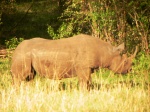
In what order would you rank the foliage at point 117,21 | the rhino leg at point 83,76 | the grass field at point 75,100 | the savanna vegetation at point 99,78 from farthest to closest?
the foliage at point 117,21 → the rhino leg at point 83,76 → the savanna vegetation at point 99,78 → the grass field at point 75,100

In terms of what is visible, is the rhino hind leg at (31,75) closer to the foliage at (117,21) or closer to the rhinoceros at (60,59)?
the rhinoceros at (60,59)

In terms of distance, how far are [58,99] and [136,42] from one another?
5630mm

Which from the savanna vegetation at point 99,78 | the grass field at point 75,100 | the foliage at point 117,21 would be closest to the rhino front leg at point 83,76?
the savanna vegetation at point 99,78

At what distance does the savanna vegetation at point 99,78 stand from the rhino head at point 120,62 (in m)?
0.23

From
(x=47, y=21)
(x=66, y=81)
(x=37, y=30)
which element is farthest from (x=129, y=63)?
(x=47, y=21)

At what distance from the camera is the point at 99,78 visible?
1016 cm

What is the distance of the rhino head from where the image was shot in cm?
964

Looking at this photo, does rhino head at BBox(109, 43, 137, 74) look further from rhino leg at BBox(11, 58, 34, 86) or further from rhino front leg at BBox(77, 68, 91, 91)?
rhino leg at BBox(11, 58, 34, 86)

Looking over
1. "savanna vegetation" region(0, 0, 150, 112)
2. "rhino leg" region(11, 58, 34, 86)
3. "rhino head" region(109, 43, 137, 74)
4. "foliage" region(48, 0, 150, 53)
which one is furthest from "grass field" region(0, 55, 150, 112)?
"foliage" region(48, 0, 150, 53)

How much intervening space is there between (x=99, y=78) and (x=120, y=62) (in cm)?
76

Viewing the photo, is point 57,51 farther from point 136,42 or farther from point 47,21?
point 47,21

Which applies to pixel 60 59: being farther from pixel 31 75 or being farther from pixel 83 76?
pixel 31 75

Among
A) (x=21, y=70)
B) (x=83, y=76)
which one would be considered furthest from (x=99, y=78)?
(x=21, y=70)

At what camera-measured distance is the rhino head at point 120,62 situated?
964cm
